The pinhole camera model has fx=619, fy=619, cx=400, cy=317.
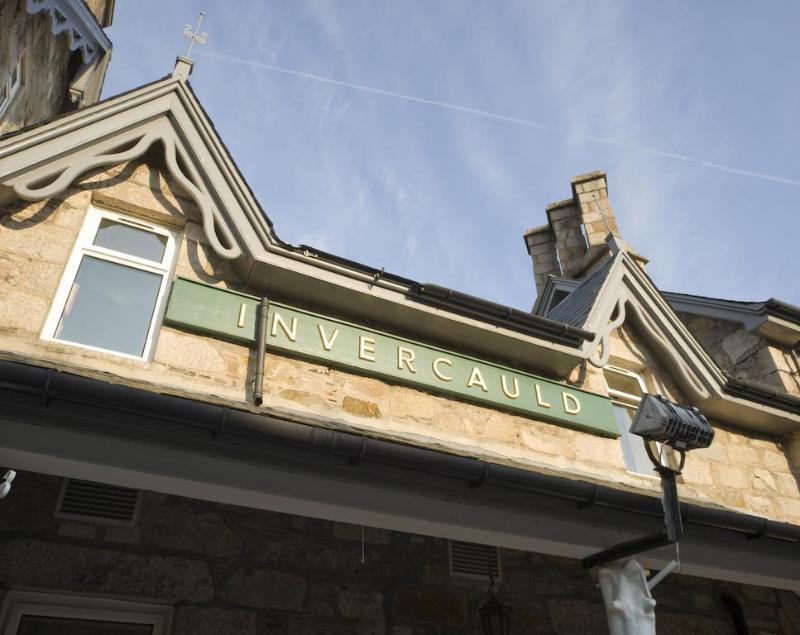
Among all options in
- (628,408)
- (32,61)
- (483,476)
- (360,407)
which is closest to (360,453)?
(483,476)

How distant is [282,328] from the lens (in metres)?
5.36

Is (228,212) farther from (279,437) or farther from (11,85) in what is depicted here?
(11,85)

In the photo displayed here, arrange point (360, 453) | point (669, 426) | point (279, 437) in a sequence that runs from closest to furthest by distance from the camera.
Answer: point (279, 437), point (360, 453), point (669, 426)

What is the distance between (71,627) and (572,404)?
470cm

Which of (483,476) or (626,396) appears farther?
(626,396)

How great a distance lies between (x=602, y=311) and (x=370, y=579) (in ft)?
13.2

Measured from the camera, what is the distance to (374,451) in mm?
3869

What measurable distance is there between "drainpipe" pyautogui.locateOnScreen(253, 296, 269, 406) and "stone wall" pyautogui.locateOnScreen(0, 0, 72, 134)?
17.2 ft

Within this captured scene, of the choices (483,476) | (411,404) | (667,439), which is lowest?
(483,476)

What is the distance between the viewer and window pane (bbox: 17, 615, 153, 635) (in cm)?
420

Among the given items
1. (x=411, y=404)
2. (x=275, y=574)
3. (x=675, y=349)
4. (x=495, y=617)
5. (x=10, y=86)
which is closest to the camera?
(x=275, y=574)

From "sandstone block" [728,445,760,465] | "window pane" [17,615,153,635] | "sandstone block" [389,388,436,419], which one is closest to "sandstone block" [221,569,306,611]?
"window pane" [17,615,153,635]

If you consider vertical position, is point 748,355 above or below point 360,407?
above

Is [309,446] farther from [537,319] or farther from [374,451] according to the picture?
[537,319]
